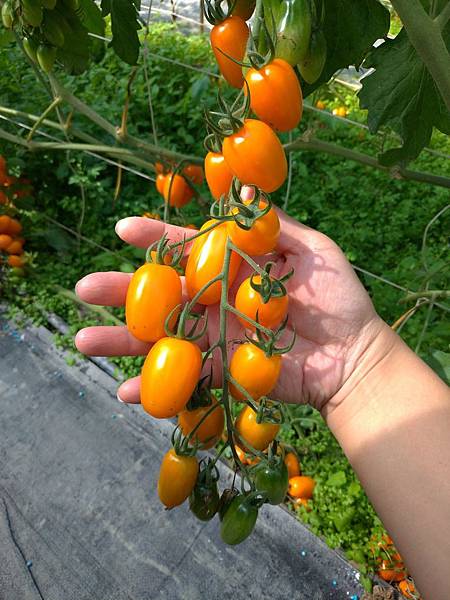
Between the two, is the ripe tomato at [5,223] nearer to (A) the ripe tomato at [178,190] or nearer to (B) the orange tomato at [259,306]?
(A) the ripe tomato at [178,190]

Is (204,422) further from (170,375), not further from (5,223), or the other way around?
(5,223)

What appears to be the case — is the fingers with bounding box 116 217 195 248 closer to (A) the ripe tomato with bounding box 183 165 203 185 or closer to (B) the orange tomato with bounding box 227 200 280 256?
(B) the orange tomato with bounding box 227 200 280 256

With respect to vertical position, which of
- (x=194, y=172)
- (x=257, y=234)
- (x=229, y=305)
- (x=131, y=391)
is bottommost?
(x=131, y=391)

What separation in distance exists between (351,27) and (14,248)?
2090mm

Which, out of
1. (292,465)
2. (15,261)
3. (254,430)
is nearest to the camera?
(254,430)

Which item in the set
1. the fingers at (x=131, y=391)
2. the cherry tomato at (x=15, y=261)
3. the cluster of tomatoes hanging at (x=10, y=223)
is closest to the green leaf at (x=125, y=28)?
the fingers at (x=131, y=391)

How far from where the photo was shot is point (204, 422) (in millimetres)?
907

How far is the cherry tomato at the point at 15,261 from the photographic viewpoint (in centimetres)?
250

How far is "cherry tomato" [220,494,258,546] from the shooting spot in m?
0.88

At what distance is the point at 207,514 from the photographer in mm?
933

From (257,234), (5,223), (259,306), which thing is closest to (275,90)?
(257,234)

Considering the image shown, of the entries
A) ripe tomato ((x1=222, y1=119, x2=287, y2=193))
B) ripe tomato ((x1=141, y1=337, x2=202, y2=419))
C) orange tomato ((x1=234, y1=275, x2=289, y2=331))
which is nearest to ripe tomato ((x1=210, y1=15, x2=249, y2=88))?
ripe tomato ((x1=222, y1=119, x2=287, y2=193))

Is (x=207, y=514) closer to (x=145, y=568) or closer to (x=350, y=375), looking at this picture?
(x=350, y=375)

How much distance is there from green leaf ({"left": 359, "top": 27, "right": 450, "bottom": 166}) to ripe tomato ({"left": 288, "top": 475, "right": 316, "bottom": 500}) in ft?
3.77
